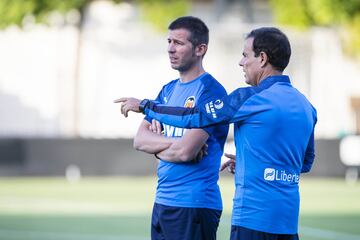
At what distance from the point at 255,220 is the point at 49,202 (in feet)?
48.9

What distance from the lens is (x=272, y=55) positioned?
6.90 metres

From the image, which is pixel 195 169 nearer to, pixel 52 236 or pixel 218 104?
pixel 218 104

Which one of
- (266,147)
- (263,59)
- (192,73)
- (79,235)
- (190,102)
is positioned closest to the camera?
(266,147)

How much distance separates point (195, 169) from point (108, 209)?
Result: 40.9 ft

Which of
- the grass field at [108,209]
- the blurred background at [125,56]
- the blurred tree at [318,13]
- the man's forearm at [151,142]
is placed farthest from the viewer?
the blurred background at [125,56]

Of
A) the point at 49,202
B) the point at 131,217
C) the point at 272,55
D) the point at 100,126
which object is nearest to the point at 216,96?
the point at 272,55

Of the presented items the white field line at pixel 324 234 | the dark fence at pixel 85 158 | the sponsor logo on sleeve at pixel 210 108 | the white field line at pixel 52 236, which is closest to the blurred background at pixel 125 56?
the dark fence at pixel 85 158

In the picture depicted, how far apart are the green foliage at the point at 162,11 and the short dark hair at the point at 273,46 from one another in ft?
103

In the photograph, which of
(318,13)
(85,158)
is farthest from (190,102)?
(318,13)

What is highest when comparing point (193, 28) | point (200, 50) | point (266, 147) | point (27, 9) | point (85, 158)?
point (27, 9)

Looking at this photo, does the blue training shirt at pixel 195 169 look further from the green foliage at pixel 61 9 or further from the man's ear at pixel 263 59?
the green foliage at pixel 61 9

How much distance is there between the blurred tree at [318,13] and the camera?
3747 centimetres

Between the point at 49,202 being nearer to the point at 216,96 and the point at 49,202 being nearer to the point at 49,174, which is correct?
the point at 49,174

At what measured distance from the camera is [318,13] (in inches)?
1478
